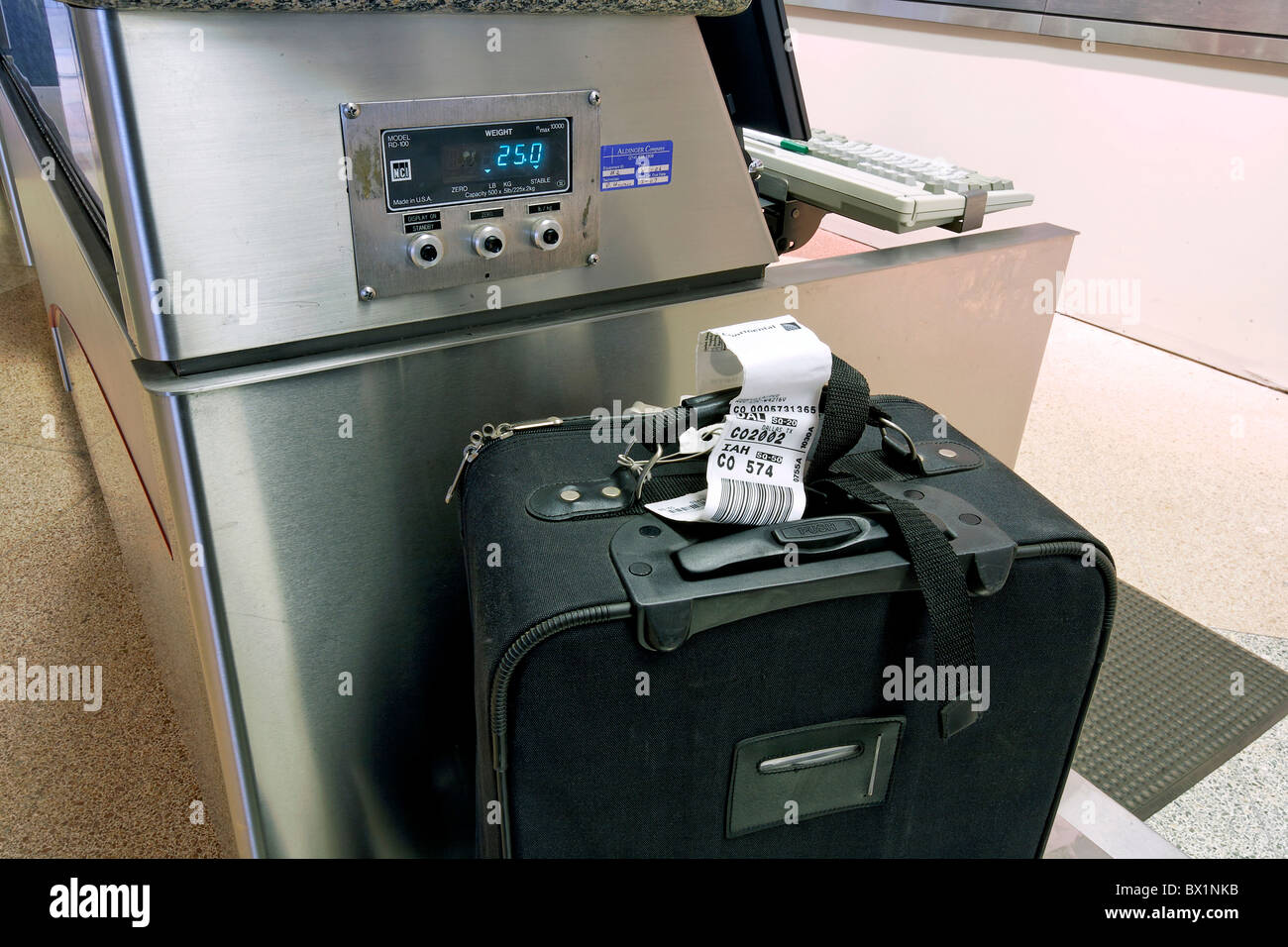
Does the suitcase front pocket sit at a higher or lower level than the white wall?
lower

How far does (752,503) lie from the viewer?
655mm

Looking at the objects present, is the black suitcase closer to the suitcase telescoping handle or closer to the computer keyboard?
the suitcase telescoping handle

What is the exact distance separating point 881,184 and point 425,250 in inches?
21.5

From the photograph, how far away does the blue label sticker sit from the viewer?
0.76m

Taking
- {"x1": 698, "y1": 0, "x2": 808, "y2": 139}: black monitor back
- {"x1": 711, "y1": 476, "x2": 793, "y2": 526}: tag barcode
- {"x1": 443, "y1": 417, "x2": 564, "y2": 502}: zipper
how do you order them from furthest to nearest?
{"x1": 698, "y1": 0, "x2": 808, "y2": 139}: black monitor back → {"x1": 443, "y1": 417, "x2": 564, "y2": 502}: zipper → {"x1": 711, "y1": 476, "x2": 793, "y2": 526}: tag barcode

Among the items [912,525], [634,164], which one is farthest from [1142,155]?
[912,525]

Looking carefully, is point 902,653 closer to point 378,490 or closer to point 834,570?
point 834,570

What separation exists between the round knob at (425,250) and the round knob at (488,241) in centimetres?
3

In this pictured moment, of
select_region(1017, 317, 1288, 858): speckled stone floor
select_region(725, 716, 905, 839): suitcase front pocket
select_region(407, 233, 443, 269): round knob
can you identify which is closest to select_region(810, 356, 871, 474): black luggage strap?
select_region(725, 716, 905, 839): suitcase front pocket

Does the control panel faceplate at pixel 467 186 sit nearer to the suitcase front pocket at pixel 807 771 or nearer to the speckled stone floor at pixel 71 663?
the suitcase front pocket at pixel 807 771

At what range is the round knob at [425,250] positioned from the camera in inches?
27.2

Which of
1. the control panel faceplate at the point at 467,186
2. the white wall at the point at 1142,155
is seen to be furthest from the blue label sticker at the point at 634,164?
the white wall at the point at 1142,155

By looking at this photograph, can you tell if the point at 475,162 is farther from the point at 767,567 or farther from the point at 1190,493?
the point at 1190,493

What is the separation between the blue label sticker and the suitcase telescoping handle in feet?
0.93
